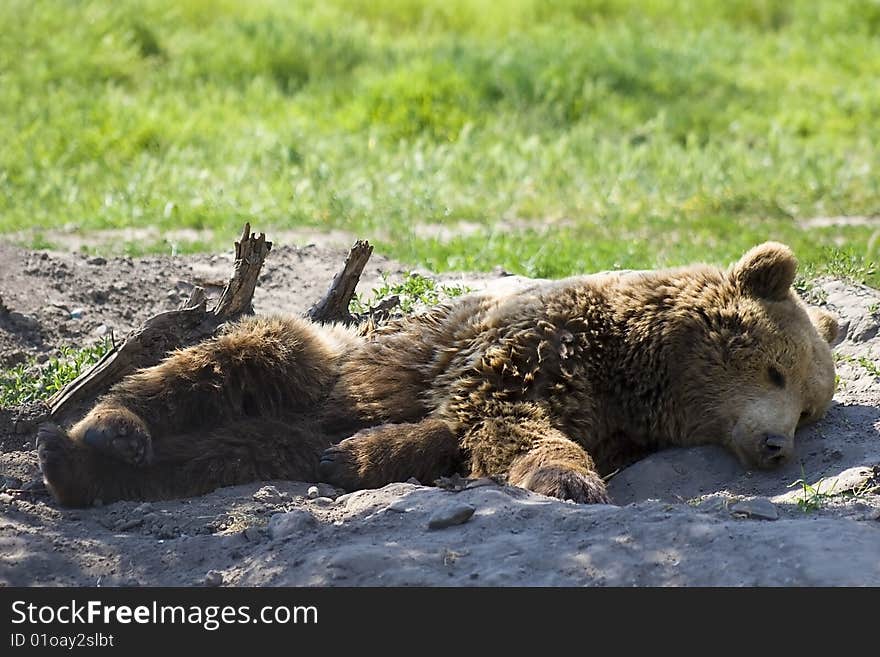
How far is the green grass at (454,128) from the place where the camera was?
9836mm

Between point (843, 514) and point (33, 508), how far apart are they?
317 cm

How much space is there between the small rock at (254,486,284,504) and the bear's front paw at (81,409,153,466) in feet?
1.60

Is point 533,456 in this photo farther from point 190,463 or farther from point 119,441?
point 119,441

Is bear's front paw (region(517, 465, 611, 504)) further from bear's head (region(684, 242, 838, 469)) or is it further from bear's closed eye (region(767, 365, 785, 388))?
bear's closed eye (region(767, 365, 785, 388))

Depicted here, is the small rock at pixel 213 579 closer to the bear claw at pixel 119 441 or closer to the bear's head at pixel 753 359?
the bear claw at pixel 119 441

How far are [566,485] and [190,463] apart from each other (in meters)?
1.67

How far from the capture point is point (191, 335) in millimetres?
6227

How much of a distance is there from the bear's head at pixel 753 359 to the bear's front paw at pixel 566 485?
2.78 feet

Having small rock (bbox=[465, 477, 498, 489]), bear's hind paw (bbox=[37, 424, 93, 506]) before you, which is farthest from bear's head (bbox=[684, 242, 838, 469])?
bear's hind paw (bbox=[37, 424, 93, 506])

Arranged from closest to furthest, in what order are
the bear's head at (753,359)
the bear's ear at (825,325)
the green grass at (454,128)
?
the bear's head at (753,359)
the bear's ear at (825,325)
the green grass at (454,128)

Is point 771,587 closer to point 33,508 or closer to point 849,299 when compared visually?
point 33,508

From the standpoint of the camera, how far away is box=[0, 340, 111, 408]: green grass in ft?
21.6

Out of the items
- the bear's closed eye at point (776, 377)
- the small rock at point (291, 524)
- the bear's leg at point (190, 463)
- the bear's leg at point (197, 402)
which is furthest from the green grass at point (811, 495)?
the bear's leg at point (197, 402)

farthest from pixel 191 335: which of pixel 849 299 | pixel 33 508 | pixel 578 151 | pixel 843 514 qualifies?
pixel 578 151
